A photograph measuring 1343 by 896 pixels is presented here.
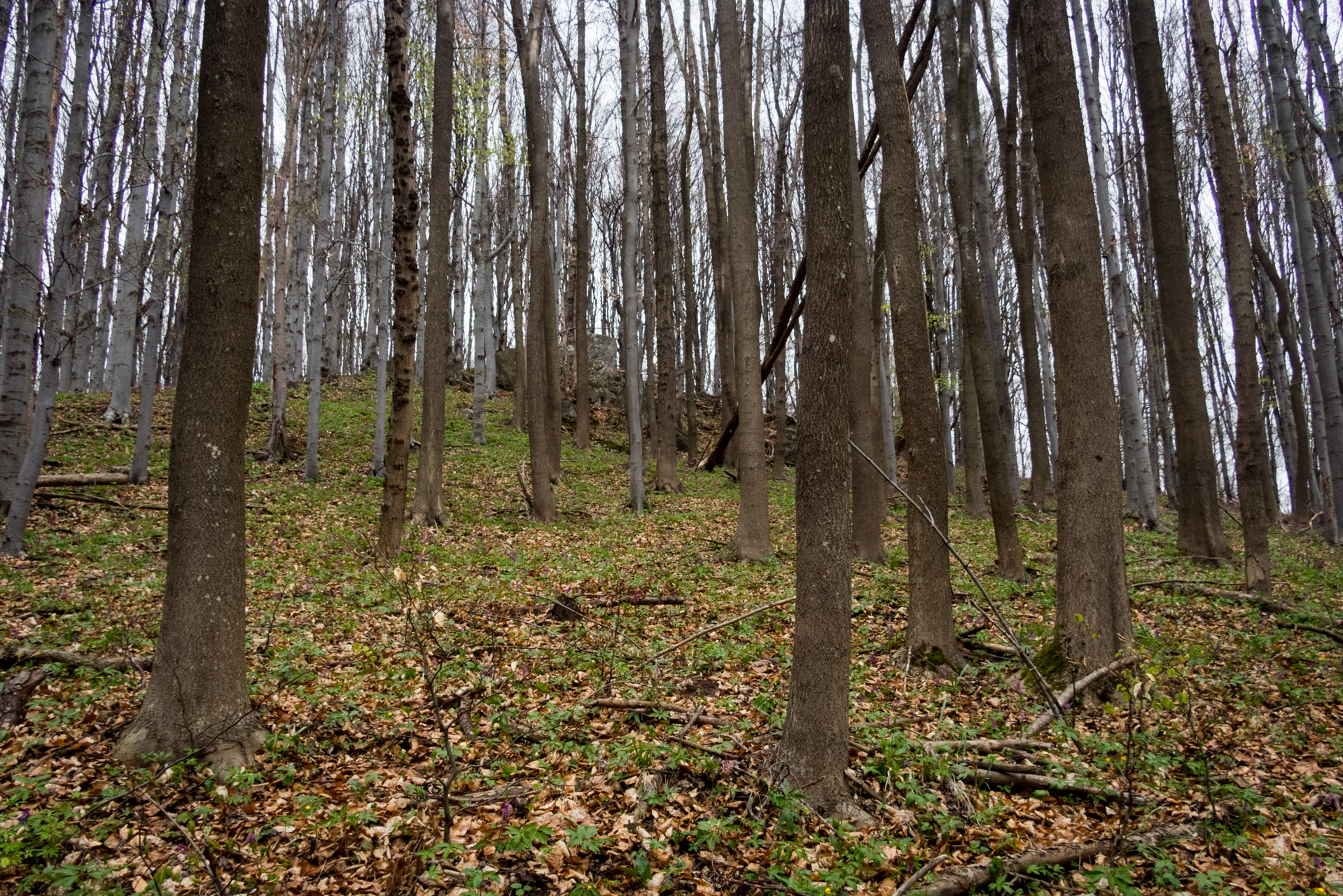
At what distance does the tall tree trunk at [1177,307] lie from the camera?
7.66m

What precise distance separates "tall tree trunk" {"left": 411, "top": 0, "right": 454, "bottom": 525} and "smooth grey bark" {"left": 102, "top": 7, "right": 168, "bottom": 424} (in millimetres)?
4106

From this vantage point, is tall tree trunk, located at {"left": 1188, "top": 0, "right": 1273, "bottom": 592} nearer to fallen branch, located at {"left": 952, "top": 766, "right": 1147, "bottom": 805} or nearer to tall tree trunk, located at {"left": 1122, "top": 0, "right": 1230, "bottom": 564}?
tall tree trunk, located at {"left": 1122, "top": 0, "right": 1230, "bottom": 564}

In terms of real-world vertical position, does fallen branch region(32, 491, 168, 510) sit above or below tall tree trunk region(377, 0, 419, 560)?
below

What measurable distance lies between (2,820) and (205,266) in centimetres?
289

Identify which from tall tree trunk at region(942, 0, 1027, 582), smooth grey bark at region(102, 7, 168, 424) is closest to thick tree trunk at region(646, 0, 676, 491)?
tall tree trunk at region(942, 0, 1027, 582)

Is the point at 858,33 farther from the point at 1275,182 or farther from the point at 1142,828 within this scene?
the point at 1142,828

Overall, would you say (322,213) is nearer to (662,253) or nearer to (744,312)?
(662,253)

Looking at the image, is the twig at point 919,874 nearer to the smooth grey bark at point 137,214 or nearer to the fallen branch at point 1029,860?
the fallen branch at point 1029,860

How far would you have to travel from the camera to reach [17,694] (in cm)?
412

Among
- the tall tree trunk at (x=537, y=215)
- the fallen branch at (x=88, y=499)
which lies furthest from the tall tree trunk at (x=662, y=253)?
the fallen branch at (x=88, y=499)

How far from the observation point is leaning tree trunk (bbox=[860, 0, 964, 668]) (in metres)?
5.28

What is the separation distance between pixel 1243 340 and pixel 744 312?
18.0 ft

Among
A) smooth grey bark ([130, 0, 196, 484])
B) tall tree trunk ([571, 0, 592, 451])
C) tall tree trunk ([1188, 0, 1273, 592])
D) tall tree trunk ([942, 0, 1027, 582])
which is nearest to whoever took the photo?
tall tree trunk ([1188, 0, 1273, 592])

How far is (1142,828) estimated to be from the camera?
3281mm
